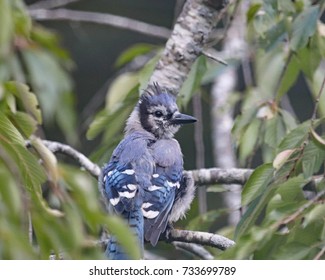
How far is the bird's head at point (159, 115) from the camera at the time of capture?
3.59 m

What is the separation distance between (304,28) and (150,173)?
2.44ft

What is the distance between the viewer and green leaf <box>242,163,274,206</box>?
245 cm

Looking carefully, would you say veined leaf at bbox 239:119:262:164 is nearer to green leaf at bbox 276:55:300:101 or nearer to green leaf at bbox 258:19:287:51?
green leaf at bbox 276:55:300:101

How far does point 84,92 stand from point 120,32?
0.60 m

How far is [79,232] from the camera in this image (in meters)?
1.67

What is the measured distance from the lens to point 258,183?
2.47 meters

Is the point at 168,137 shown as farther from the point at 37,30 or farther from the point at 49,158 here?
the point at 49,158

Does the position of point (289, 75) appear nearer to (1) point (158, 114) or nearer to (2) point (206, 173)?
(2) point (206, 173)

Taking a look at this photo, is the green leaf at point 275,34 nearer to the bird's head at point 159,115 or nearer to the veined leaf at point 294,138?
the bird's head at point 159,115

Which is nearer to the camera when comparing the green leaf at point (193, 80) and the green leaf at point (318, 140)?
the green leaf at point (318, 140)

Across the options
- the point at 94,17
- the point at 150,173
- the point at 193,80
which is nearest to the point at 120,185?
the point at 150,173

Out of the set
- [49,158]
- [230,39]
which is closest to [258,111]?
[49,158]

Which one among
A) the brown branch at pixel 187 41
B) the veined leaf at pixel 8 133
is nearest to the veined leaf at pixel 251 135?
A: the brown branch at pixel 187 41

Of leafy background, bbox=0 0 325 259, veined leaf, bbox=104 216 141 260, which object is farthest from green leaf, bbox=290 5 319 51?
veined leaf, bbox=104 216 141 260
